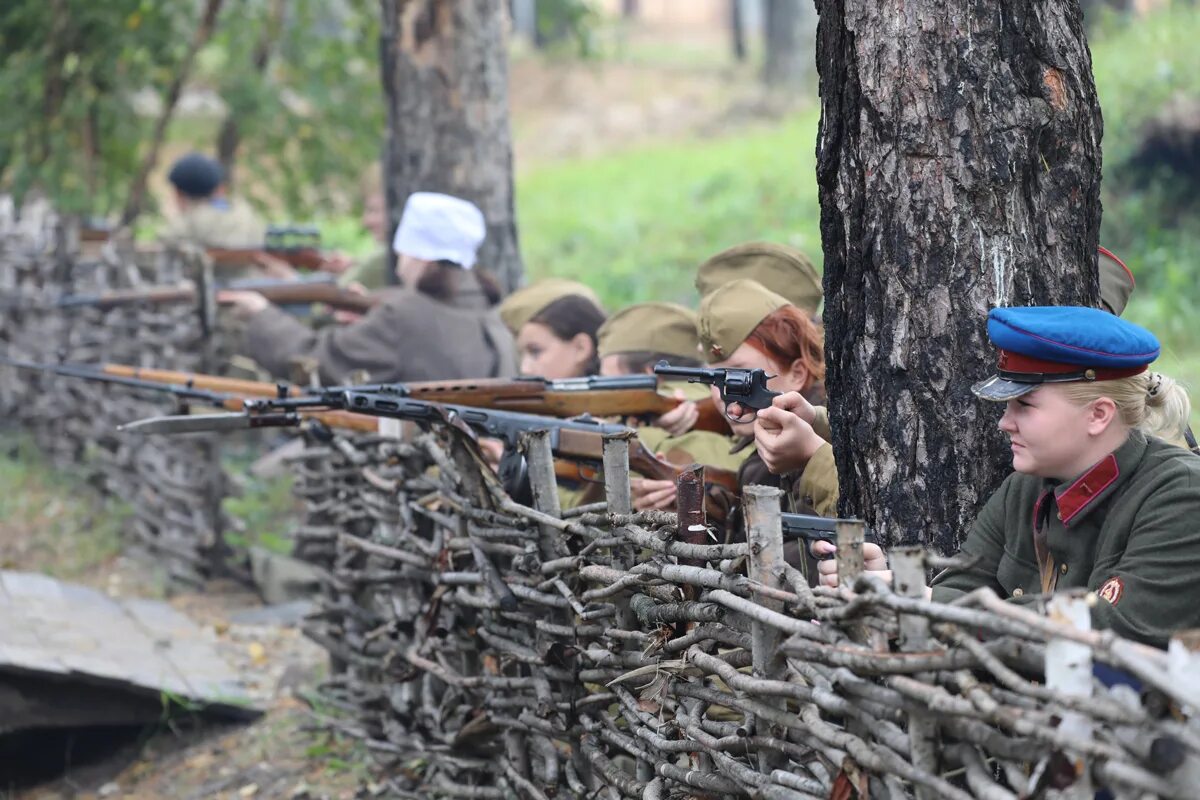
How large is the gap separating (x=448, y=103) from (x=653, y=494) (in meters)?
5.35

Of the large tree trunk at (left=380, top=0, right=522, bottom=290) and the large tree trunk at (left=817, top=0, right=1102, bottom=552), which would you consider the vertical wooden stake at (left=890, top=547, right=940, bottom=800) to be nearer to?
the large tree trunk at (left=817, top=0, right=1102, bottom=552)

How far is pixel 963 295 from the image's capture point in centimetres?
373

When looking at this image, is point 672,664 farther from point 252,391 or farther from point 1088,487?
point 252,391

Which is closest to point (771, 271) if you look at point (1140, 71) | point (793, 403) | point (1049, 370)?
point (793, 403)

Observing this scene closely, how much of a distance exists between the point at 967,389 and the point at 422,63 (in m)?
6.35

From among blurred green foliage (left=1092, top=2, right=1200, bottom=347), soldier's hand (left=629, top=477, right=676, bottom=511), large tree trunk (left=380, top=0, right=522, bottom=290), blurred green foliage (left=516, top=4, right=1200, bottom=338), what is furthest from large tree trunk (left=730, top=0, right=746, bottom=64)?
soldier's hand (left=629, top=477, right=676, bottom=511)

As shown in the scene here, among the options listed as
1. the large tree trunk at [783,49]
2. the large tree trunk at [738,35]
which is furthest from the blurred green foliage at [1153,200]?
the large tree trunk at [738,35]

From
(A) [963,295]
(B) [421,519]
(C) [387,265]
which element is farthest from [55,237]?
(A) [963,295]

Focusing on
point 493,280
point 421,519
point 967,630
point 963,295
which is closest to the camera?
point 967,630

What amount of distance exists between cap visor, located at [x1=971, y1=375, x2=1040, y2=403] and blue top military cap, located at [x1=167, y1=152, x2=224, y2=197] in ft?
31.6

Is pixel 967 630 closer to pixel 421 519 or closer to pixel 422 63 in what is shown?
pixel 421 519

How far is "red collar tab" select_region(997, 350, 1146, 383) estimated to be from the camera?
310 centimetres

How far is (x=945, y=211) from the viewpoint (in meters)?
3.72

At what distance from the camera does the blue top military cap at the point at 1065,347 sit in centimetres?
308
